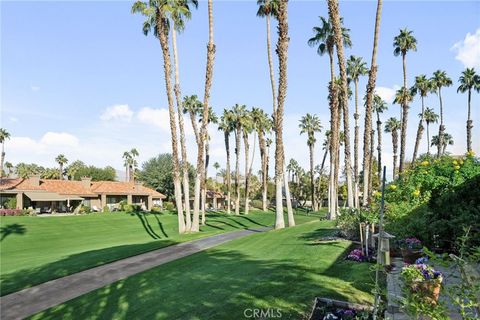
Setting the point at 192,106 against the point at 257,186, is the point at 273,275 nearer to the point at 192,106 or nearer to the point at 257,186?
the point at 192,106

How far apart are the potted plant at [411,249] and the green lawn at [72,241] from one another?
14.3m

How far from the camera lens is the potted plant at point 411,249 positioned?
1109 cm

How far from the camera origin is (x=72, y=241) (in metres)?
34.1

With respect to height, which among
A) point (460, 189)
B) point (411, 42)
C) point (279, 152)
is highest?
point (411, 42)

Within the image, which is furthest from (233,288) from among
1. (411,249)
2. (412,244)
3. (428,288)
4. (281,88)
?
(281,88)

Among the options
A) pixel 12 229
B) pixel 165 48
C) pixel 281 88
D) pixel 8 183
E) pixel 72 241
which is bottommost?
pixel 72 241

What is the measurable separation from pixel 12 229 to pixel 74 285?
2652 centimetres

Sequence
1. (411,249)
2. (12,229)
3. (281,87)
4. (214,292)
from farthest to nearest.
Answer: (12,229), (281,87), (411,249), (214,292)

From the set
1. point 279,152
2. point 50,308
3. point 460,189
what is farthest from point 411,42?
point 50,308

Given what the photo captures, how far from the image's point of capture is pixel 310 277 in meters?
10.3

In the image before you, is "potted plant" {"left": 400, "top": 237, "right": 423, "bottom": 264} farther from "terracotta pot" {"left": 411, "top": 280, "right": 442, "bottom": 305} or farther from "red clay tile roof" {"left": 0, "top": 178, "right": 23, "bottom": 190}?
"red clay tile roof" {"left": 0, "top": 178, "right": 23, "bottom": 190}

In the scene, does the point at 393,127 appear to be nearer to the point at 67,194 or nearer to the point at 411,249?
the point at 67,194

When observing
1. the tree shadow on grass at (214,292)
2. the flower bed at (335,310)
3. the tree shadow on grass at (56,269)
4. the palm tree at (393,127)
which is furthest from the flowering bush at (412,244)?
the palm tree at (393,127)

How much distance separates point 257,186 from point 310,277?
336 feet
